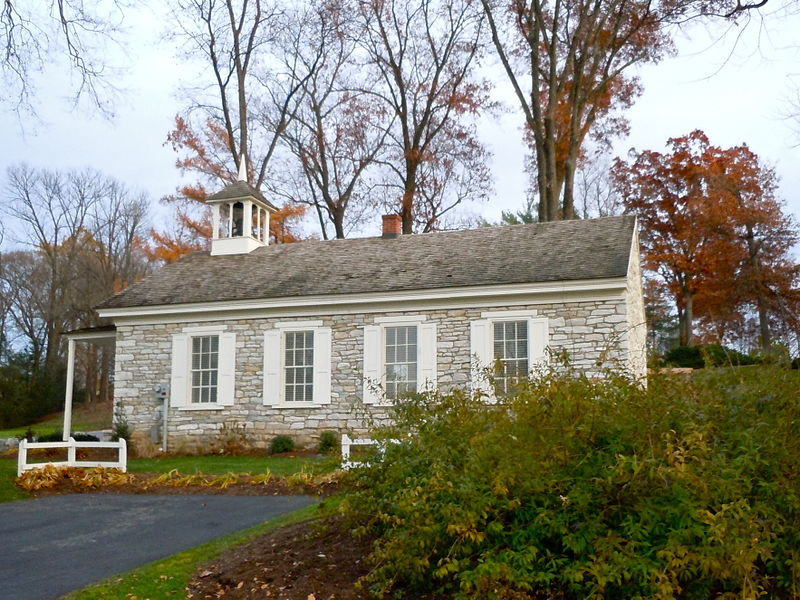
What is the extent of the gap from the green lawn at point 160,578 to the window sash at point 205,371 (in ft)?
31.5

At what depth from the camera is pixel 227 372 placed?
16859 mm

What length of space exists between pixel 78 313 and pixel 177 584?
32834 mm

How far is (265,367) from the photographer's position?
16562mm

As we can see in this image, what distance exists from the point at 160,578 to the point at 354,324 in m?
10.1

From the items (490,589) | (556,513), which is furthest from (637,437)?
(490,589)

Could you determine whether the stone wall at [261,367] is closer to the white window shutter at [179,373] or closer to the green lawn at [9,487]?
the white window shutter at [179,373]

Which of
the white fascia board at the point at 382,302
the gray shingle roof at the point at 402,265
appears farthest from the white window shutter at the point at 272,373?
the gray shingle roof at the point at 402,265

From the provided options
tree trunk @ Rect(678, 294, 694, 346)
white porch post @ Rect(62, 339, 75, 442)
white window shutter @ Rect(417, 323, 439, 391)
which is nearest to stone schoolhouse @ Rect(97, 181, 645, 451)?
white window shutter @ Rect(417, 323, 439, 391)

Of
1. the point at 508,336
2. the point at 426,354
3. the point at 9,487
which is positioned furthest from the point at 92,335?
the point at 508,336

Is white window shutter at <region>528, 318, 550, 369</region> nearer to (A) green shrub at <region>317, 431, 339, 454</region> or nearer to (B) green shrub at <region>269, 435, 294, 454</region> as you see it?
(A) green shrub at <region>317, 431, 339, 454</region>

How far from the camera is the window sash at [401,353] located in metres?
15.7

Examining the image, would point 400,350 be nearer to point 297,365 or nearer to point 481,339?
point 481,339

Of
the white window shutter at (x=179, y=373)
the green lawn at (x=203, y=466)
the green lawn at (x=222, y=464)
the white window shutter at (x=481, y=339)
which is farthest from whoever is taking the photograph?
the white window shutter at (x=179, y=373)

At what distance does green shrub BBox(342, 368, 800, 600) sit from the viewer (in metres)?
4.62
